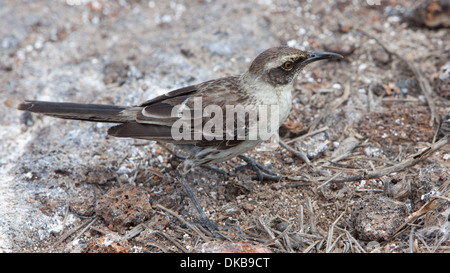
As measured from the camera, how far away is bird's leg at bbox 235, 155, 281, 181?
201 inches

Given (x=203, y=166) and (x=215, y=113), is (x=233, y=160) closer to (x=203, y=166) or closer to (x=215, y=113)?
(x=203, y=166)

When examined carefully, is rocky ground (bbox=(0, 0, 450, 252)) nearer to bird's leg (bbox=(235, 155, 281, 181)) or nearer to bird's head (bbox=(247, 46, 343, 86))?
bird's leg (bbox=(235, 155, 281, 181))

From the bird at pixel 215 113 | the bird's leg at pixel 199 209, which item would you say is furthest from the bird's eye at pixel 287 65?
the bird's leg at pixel 199 209

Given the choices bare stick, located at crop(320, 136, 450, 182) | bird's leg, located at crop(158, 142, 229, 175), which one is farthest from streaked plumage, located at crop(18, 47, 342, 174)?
bare stick, located at crop(320, 136, 450, 182)

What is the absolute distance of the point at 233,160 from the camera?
5.67 metres

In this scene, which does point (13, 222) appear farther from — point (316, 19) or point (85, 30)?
point (316, 19)

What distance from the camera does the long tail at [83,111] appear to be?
4.90m

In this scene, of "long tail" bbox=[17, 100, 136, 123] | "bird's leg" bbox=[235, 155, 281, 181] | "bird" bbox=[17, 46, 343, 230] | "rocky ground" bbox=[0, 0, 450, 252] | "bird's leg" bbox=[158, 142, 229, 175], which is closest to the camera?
"rocky ground" bbox=[0, 0, 450, 252]

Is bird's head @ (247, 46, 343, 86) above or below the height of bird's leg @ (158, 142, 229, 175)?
above

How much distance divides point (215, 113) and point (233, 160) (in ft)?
3.41

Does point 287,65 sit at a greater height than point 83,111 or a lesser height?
greater

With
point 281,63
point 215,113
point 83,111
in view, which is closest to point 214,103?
point 215,113

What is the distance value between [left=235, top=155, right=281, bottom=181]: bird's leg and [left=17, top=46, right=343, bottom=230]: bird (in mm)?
411

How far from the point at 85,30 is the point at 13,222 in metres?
4.00
